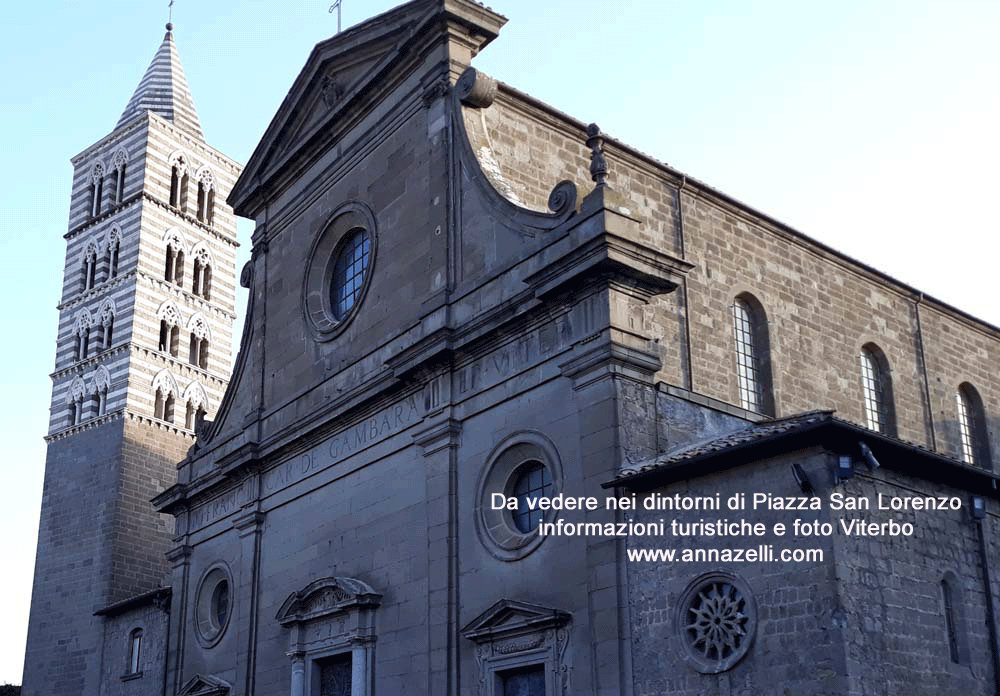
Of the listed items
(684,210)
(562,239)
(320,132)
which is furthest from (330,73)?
(562,239)

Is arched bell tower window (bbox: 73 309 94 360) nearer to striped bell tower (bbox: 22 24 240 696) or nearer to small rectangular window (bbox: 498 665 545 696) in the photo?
striped bell tower (bbox: 22 24 240 696)

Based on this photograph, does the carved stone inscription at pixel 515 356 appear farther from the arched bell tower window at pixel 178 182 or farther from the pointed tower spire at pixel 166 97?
the pointed tower spire at pixel 166 97

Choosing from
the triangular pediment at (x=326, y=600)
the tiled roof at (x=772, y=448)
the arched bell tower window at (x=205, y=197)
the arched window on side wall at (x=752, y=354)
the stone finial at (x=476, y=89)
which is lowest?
the triangular pediment at (x=326, y=600)

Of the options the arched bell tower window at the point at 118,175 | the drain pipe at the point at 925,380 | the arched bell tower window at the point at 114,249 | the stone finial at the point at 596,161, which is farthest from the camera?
the arched bell tower window at the point at 118,175

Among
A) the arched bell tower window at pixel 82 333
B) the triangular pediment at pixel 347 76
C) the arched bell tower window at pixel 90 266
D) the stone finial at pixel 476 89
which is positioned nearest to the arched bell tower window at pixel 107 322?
the arched bell tower window at pixel 82 333

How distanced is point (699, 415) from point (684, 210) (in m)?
6.43

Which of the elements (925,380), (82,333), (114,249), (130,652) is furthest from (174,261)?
(925,380)

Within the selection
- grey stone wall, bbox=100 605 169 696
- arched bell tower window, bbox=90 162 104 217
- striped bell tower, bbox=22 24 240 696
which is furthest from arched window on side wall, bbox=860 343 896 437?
arched bell tower window, bbox=90 162 104 217

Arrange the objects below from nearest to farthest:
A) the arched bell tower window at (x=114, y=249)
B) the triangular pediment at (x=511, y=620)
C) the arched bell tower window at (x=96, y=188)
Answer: the triangular pediment at (x=511, y=620)
the arched bell tower window at (x=114, y=249)
the arched bell tower window at (x=96, y=188)

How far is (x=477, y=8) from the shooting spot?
19.6 m

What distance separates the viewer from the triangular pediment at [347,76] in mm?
19656

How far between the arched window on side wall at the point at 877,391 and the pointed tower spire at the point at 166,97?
26848 millimetres

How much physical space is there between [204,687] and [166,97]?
25.8 metres

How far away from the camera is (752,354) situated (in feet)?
69.6
